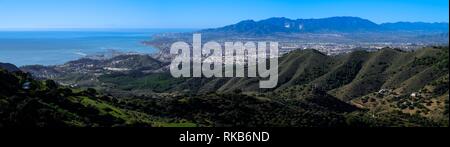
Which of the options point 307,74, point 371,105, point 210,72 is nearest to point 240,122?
point 371,105

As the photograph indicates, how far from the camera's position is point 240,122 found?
136 ft

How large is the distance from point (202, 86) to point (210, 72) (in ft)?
74.2

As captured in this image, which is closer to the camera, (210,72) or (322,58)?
(322,58)

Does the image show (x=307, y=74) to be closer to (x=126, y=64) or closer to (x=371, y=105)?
(x=371, y=105)

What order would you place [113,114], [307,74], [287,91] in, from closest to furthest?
1. [113,114]
2. [287,91]
3. [307,74]

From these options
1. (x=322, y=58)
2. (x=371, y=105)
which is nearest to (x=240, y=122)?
(x=371, y=105)
